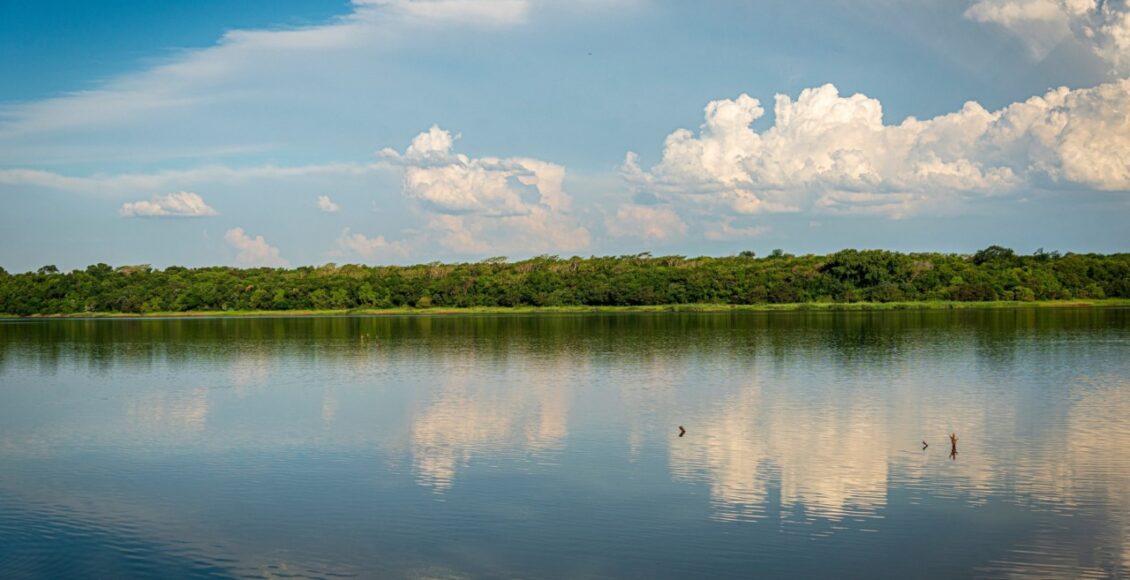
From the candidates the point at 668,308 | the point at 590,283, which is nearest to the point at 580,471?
the point at 668,308

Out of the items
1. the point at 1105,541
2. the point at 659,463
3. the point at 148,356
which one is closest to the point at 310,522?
the point at 659,463

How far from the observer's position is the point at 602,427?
85.3ft

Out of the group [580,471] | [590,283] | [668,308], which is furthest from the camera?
[590,283]

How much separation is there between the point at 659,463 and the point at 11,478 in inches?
521

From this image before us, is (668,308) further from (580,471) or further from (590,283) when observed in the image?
(580,471)

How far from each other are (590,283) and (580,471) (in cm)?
10855

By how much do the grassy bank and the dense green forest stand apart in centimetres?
151

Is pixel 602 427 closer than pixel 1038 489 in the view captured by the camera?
No

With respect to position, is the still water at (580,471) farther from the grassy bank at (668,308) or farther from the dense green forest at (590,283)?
the dense green forest at (590,283)

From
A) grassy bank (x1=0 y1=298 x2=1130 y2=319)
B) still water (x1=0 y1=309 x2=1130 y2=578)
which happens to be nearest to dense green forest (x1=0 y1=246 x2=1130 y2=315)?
grassy bank (x1=0 y1=298 x2=1130 y2=319)

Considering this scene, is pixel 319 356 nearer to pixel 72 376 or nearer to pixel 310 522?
pixel 72 376

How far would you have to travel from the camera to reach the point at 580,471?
2045cm

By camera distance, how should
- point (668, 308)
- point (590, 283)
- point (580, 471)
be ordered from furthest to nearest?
point (590, 283) < point (668, 308) < point (580, 471)

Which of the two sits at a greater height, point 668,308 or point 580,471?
point 668,308
